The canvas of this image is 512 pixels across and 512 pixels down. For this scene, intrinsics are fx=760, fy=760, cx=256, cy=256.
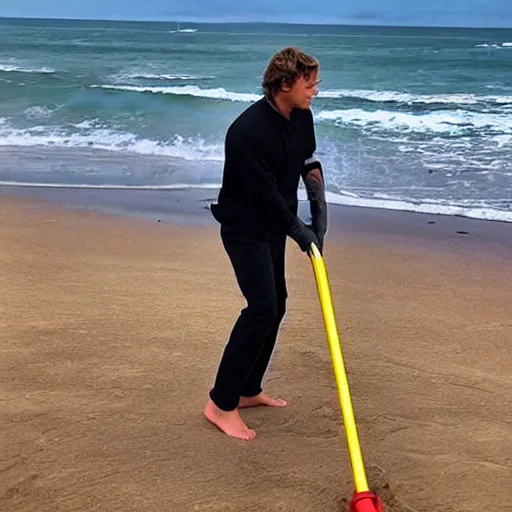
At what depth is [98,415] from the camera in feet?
11.2

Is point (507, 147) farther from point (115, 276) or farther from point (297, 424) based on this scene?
point (297, 424)

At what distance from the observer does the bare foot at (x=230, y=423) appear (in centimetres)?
328

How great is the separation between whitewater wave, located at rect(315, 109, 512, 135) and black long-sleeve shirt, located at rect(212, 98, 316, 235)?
12427 millimetres

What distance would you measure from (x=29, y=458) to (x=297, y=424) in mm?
1151

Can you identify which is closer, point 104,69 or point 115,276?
point 115,276

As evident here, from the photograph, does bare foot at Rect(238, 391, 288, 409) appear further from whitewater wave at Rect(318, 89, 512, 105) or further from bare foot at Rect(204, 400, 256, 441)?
whitewater wave at Rect(318, 89, 512, 105)

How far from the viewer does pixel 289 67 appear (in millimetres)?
2752

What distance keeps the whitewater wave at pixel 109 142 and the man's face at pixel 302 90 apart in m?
9.03

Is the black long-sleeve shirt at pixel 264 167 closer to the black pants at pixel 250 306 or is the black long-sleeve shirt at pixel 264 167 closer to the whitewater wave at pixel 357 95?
the black pants at pixel 250 306

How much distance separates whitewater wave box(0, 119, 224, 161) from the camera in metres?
12.6

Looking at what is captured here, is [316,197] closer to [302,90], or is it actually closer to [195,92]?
[302,90]

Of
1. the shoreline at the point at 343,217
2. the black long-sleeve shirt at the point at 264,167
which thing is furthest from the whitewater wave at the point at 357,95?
the black long-sleeve shirt at the point at 264,167

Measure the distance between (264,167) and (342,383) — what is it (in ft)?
2.77

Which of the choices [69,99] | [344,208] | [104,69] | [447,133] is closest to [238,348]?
[344,208]
